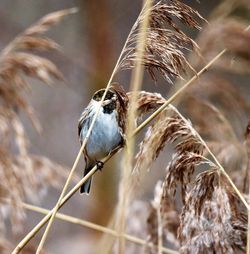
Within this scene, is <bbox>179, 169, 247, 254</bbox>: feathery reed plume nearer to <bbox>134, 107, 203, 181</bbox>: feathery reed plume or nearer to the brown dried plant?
<bbox>134, 107, 203, 181</bbox>: feathery reed plume

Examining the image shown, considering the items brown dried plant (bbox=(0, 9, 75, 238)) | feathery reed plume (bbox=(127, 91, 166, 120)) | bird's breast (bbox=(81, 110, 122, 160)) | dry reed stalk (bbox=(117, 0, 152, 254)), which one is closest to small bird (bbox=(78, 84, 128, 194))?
bird's breast (bbox=(81, 110, 122, 160))

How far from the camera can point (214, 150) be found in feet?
6.48

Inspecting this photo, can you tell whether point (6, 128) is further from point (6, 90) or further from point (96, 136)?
point (96, 136)

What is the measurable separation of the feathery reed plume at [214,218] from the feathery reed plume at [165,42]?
221 millimetres

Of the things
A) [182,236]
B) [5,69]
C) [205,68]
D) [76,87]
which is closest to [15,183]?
[5,69]

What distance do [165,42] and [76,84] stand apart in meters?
4.53

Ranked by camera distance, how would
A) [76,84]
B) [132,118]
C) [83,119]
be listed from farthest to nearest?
[76,84] < [83,119] < [132,118]

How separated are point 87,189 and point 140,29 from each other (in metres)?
1.03

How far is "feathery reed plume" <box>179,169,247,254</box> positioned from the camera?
5.59ft

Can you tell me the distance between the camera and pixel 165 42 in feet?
5.53

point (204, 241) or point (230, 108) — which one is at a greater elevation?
point (230, 108)

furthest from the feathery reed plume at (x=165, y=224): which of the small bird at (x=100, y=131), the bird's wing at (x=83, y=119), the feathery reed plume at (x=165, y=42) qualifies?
the feathery reed plume at (x=165, y=42)

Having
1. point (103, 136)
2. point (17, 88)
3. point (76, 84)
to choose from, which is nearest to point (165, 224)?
point (103, 136)

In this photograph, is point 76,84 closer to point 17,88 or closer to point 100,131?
point 100,131
